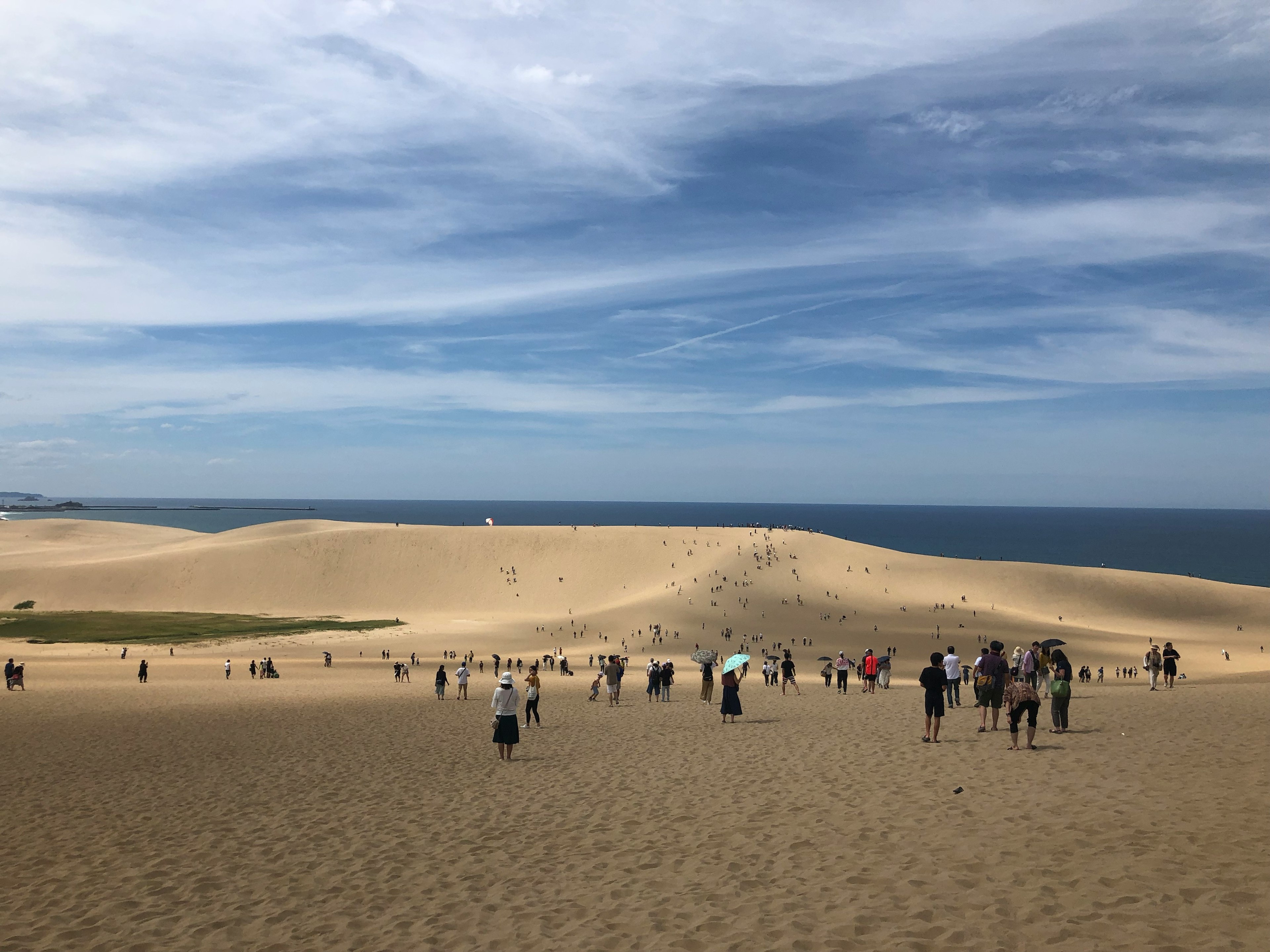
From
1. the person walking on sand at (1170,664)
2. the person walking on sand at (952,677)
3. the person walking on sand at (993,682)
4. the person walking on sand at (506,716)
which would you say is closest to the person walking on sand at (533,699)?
the person walking on sand at (506,716)

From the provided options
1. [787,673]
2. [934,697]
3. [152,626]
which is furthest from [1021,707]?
[152,626]

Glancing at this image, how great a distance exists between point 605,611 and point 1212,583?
1948 inches

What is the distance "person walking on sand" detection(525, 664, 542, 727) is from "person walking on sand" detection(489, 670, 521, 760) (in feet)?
10.9

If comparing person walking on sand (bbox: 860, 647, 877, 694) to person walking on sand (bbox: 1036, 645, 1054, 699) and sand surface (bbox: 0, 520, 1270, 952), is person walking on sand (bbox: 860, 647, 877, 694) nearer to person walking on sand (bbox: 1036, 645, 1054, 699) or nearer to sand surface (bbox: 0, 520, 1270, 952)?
sand surface (bbox: 0, 520, 1270, 952)

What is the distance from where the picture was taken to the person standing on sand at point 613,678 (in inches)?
882

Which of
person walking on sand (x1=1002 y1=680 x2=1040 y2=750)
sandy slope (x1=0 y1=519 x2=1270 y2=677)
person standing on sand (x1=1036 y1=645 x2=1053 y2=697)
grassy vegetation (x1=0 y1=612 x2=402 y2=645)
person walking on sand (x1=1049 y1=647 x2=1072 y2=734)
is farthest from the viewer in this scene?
sandy slope (x1=0 y1=519 x2=1270 y2=677)

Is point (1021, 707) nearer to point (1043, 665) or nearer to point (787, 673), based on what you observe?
point (1043, 665)

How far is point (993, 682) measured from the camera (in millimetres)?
16125

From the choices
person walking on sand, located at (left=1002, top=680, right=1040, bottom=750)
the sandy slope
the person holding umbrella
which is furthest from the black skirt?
the sandy slope

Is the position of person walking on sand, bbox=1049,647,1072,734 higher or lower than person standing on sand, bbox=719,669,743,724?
higher

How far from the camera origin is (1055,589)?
67.0 meters

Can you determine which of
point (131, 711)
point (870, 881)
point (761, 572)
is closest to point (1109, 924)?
point (870, 881)

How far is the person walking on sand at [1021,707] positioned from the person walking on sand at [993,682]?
1.79 metres

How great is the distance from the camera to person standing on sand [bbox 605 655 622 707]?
2241 cm
